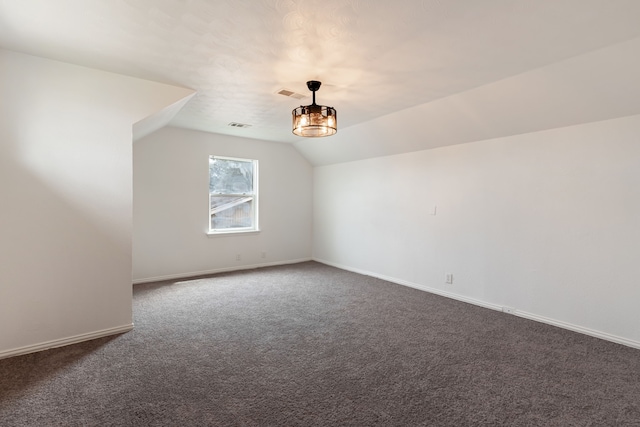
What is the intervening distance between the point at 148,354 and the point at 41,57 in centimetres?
263

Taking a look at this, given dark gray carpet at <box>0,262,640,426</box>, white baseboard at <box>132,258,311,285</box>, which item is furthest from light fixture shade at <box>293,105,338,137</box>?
white baseboard at <box>132,258,311,285</box>

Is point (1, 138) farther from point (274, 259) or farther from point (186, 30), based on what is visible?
point (274, 259)

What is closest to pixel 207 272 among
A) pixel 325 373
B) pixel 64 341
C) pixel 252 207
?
pixel 252 207

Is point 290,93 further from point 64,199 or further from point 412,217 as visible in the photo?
point 412,217

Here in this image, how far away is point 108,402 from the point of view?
197 cm

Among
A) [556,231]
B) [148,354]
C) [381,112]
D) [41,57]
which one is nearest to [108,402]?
[148,354]

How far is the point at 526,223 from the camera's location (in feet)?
11.5

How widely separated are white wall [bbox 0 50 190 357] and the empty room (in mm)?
16

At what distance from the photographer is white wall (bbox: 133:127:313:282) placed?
4.68m

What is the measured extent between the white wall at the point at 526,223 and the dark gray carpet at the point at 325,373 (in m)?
0.36

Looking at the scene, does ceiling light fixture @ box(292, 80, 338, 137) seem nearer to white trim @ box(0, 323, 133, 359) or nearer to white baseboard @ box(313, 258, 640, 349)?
white trim @ box(0, 323, 133, 359)

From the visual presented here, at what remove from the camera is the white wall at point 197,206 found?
4684 mm

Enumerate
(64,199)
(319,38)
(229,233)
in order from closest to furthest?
1. (319,38)
2. (64,199)
3. (229,233)

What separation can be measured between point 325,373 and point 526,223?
9.19ft
